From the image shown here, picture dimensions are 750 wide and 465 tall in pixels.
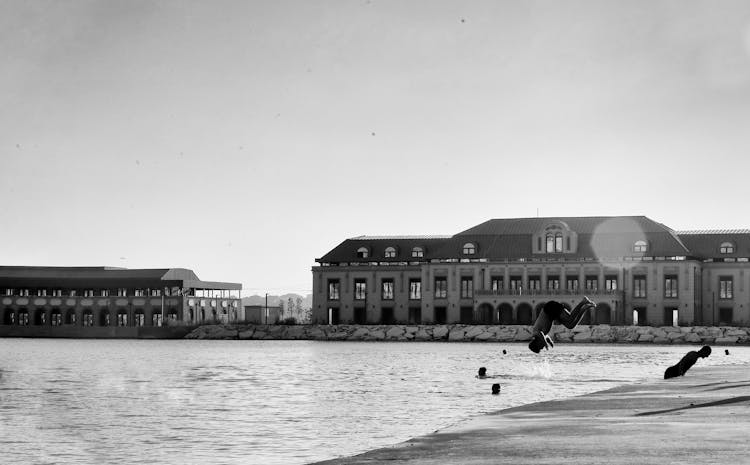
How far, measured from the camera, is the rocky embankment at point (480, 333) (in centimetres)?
14850

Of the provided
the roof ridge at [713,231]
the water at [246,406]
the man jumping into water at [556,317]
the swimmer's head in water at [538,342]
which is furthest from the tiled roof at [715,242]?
the man jumping into water at [556,317]

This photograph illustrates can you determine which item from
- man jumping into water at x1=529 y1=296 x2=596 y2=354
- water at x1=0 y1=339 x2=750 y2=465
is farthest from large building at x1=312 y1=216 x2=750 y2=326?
man jumping into water at x1=529 y1=296 x2=596 y2=354

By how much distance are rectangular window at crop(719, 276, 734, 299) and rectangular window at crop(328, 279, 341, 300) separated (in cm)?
5599

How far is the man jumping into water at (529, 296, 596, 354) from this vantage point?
43.6m

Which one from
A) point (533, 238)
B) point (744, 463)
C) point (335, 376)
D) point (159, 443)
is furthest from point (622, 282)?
point (744, 463)

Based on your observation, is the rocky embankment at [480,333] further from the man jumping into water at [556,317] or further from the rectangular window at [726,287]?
the man jumping into water at [556,317]

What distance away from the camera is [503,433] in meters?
24.2

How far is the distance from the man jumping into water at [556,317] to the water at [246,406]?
82.2 inches

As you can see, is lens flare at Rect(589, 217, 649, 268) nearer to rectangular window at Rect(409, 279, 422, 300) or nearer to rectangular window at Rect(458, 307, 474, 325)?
rectangular window at Rect(458, 307, 474, 325)

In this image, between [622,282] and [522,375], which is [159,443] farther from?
[622,282]

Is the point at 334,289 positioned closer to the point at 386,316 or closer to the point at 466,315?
the point at 386,316

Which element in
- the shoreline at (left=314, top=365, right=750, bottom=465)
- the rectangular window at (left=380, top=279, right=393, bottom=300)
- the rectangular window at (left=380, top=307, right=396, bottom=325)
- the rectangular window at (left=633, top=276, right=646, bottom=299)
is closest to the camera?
the shoreline at (left=314, top=365, right=750, bottom=465)

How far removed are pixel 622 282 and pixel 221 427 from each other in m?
133

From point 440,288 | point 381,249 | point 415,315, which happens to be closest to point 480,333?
point 440,288
